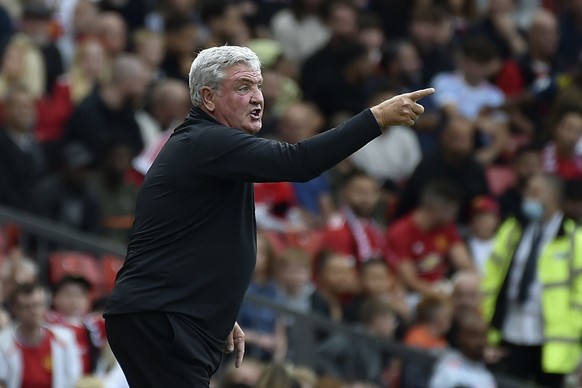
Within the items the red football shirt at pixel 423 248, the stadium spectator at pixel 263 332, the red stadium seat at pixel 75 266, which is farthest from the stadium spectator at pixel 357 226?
the red stadium seat at pixel 75 266

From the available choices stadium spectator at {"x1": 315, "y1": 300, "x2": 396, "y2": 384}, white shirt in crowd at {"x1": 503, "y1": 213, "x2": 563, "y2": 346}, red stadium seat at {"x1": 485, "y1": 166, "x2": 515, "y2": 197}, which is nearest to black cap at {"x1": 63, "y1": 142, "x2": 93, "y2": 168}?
stadium spectator at {"x1": 315, "y1": 300, "x2": 396, "y2": 384}

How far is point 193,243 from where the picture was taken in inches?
227

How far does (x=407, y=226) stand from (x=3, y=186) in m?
3.18

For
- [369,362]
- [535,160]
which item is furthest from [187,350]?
[535,160]

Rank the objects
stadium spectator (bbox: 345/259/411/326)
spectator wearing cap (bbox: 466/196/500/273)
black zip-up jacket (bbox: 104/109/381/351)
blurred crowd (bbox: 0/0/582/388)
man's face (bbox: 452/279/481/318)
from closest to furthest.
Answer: black zip-up jacket (bbox: 104/109/381/351) < blurred crowd (bbox: 0/0/582/388) < man's face (bbox: 452/279/481/318) < stadium spectator (bbox: 345/259/411/326) < spectator wearing cap (bbox: 466/196/500/273)

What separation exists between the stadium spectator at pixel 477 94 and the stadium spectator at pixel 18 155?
156 inches

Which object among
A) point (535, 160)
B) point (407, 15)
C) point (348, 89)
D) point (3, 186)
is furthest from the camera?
point (407, 15)

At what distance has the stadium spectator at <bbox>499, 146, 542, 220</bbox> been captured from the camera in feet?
42.6

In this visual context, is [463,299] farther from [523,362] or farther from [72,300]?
[72,300]

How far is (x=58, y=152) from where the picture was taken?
40.2 ft

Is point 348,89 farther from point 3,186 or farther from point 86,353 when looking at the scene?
point 86,353

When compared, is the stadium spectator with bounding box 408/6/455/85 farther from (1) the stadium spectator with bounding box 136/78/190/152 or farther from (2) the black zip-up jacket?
(2) the black zip-up jacket

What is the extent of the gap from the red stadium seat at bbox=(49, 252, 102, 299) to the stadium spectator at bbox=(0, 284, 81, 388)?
0.99 m

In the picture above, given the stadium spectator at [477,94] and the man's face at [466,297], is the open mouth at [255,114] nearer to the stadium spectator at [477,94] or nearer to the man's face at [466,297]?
the man's face at [466,297]
